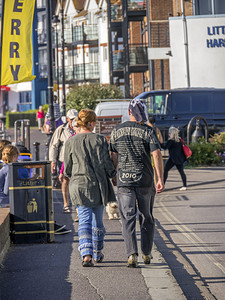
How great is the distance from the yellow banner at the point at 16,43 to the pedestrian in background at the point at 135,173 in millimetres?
2779

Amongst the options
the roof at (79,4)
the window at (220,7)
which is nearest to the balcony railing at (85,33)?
the roof at (79,4)

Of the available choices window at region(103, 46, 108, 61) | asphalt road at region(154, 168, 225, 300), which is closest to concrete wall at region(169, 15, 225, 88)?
asphalt road at region(154, 168, 225, 300)

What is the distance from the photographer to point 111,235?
961cm

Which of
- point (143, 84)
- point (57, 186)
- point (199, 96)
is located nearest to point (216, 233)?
point (57, 186)

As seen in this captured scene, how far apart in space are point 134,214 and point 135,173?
1.49 ft

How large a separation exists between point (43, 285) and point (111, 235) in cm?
324

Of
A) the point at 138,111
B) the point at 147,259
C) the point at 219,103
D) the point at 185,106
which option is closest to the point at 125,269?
the point at 147,259

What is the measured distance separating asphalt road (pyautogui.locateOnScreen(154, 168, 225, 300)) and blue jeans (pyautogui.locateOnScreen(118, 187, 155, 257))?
1.70ft

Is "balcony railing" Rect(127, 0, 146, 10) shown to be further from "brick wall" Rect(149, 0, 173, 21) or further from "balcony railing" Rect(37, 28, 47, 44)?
"balcony railing" Rect(37, 28, 47, 44)

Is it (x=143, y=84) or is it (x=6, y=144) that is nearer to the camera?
(x=6, y=144)

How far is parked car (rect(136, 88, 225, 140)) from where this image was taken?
79.9 ft

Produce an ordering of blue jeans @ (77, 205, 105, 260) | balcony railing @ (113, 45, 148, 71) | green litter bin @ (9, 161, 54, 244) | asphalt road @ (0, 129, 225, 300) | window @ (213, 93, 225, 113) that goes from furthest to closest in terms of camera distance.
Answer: balcony railing @ (113, 45, 148, 71) < window @ (213, 93, 225, 113) < green litter bin @ (9, 161, 54, 244) < blue jeans @ (77, 205, 105, 260) < asphalt road @ (0, 129, 225, 300)

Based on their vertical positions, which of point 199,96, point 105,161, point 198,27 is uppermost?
point 198,27

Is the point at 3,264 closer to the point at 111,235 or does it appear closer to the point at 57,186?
the point at 111,235
